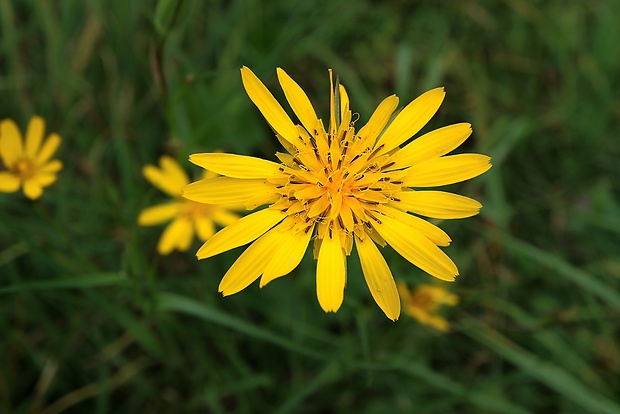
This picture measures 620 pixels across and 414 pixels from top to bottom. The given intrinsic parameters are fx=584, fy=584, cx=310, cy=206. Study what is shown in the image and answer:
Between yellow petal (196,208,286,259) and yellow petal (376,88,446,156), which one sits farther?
yellow petal (376,88,446,156)

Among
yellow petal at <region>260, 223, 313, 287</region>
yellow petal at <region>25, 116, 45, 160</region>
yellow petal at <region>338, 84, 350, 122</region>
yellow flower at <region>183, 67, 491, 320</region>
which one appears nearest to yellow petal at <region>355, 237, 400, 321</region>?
yellow flower at <region>183, 67, 491, 320</region>

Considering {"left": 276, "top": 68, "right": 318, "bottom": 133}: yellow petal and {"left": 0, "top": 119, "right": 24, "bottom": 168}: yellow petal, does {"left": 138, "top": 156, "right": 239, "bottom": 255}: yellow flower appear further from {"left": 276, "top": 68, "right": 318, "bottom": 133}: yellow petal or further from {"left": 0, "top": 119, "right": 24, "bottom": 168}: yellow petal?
{"left": 276, "top": 68, "right": 318, "bottom": 133}: yellow petal

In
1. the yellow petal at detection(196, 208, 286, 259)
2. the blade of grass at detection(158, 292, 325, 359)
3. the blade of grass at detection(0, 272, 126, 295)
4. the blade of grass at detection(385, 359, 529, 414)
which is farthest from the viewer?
the blade of grass at detection(385, 359, 529, 414)

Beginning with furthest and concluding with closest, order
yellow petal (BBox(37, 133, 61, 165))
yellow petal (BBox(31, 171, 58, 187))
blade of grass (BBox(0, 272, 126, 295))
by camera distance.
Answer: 1. yellow petal (BBox(37, 133, 61, 165))
2. yellow petal (BBox(31, 171, 58, 187))
3. blade of grass (BBox(0, 272, 126, 295))

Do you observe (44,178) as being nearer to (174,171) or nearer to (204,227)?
(174,171)

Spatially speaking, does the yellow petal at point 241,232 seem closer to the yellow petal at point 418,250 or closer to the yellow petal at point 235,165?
the yellow petal at point 235,165

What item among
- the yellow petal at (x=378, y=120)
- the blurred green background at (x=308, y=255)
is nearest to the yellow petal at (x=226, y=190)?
the yellow petal at (x=378, y=120)

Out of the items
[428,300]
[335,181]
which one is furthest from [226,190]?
[428,300]
